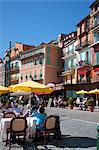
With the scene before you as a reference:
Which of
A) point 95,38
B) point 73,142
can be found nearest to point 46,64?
point 95,38

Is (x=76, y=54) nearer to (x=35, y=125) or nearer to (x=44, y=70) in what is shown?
(x=44, y=70)

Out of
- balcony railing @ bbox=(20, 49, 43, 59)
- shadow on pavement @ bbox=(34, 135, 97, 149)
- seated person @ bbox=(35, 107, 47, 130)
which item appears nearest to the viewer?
shadow on pavement @ bbox=(34, 135, 97, 149)

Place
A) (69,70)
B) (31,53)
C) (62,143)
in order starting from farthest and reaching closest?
(31,53), (69,70), (62,143)

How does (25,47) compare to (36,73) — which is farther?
(25,47)

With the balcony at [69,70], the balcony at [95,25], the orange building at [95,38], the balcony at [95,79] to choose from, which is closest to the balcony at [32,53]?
the balcony at [69,70]

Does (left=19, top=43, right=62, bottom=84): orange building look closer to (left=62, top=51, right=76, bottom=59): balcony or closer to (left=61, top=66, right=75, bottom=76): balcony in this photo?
(left=62, top=51, right=76, bottom=59): balcony

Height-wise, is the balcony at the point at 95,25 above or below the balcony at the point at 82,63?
above

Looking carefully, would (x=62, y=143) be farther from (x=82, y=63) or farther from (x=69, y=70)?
(x=69, y=70)

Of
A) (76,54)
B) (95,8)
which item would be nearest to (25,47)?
(76,54)

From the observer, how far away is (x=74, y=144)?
984 centimetres

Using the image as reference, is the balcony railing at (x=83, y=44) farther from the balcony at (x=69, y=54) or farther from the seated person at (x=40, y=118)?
the seated person at (x=40, y=118)

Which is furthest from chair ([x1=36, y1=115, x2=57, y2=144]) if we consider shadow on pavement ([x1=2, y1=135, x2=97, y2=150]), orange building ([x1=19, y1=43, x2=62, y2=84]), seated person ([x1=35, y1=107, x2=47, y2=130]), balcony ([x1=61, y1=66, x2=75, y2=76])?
orange building ([x1=19, y1=43, x2=62, y2=84])

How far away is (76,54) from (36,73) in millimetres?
13448

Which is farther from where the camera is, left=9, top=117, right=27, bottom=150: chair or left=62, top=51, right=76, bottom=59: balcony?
left=62, top=51, right=76, bottom=59: balcony
